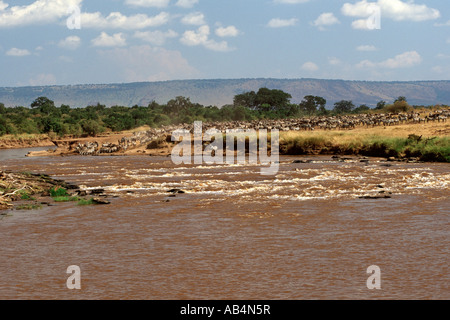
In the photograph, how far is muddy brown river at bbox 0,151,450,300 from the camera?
10570mm

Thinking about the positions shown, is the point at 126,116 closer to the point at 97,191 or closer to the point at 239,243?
the point at 97,191

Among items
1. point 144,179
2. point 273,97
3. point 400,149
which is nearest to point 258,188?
point 144,179

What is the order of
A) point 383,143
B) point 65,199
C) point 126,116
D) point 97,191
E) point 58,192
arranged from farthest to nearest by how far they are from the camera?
1. point 126,116
2. point 383,143
3. point 97,191
4. point 58,192
5. point 65,199

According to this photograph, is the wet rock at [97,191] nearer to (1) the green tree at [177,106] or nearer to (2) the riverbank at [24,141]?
(2) the riverbank at [24,141]

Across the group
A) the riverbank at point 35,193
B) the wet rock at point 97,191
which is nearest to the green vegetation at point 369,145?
the wet rock at point 97,191

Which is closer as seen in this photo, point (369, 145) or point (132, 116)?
point (369, 145)

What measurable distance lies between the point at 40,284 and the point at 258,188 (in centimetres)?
1466

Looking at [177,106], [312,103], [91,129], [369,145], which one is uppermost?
[312,103]

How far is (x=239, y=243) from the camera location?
552 inches

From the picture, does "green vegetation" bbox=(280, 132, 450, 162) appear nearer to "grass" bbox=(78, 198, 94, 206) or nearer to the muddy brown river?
the muddy brown river

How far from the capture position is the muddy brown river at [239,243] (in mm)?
10570

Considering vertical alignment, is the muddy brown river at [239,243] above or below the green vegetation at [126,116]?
below

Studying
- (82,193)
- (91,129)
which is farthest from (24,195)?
(91,129)
